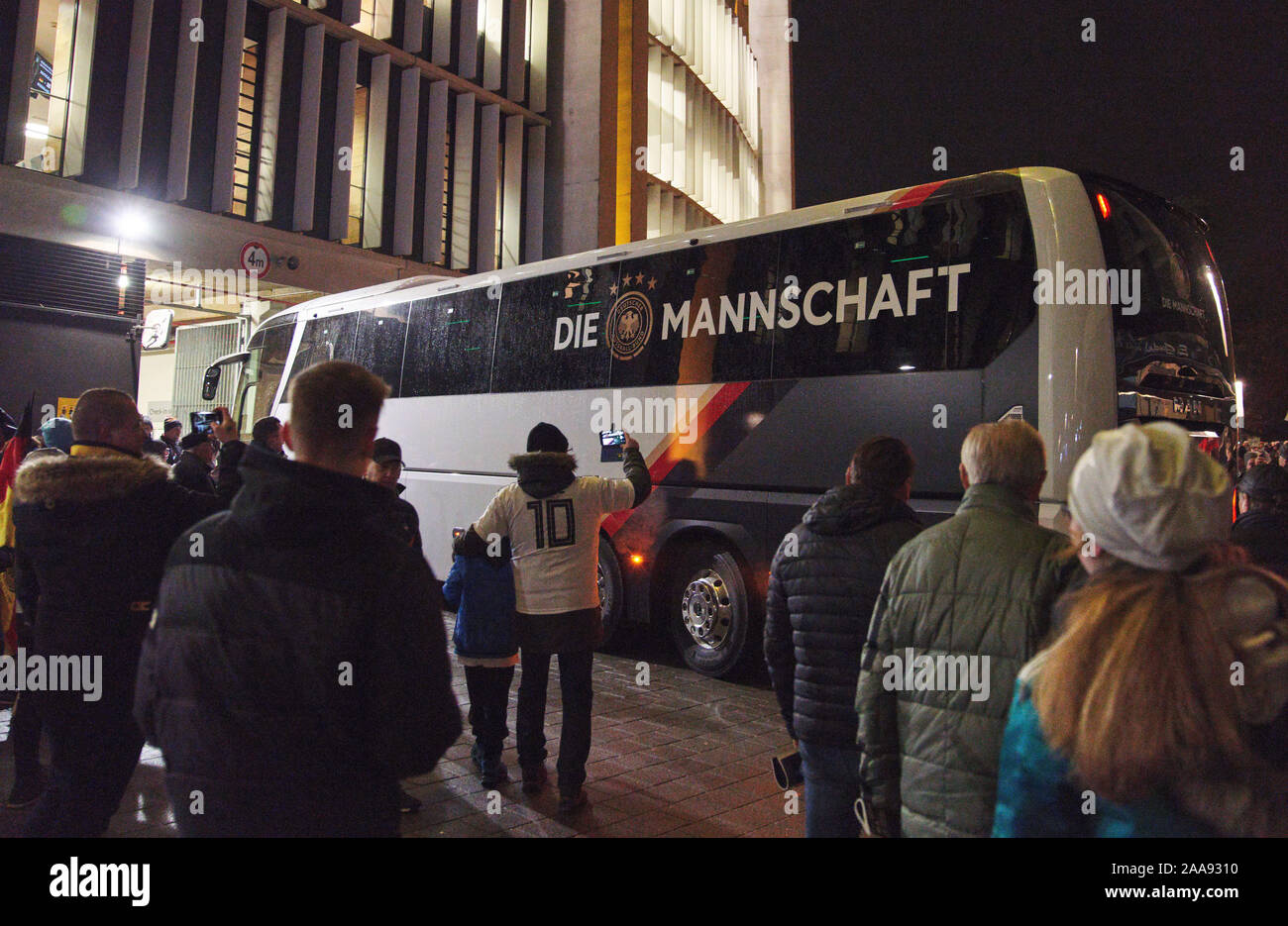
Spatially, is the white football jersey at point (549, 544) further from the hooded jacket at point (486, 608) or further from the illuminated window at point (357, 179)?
the illuminated window at point (357, 179)

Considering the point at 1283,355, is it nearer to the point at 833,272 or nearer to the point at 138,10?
Result: the point at 833,272

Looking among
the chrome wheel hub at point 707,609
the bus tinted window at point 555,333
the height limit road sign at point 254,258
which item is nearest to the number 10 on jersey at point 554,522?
the chrome wheel hub at point 707,609

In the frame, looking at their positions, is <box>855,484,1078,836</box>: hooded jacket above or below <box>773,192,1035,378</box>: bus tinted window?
below

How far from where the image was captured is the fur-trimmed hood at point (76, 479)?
3.28 m

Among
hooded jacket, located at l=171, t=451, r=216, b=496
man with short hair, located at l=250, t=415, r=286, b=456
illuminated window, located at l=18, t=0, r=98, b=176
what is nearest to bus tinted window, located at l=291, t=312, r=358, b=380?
hooded jacket, located at l=171, t=451, r=216, b=496

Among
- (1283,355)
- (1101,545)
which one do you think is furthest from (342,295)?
(1283,355)

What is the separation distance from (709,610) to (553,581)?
10.6 ft

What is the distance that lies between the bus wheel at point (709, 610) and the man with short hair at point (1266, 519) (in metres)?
3.55

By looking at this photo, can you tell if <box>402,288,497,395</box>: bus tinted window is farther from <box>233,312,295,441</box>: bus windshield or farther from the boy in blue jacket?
the boy in blue jacket

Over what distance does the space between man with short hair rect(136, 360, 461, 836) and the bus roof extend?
18.4 ft

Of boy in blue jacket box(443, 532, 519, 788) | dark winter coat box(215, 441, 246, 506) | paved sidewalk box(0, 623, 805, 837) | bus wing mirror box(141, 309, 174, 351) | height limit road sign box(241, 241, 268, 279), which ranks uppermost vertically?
Result: height limit road sign box(241, 241, 268, 279)

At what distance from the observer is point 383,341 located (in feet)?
36.5

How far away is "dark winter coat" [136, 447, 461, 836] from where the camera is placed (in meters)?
1.90

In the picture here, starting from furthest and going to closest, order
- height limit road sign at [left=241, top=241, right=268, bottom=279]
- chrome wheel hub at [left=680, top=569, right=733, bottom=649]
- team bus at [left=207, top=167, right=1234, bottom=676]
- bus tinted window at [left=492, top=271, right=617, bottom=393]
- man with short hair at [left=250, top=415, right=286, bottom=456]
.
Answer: height limit road sign at [left=241, top=241, right=268, bottom=279] → bus tinted window at [left=492, top=271, right=617, bottom=393] → chrome wheel hub at [left=680, top=569, right=733, bottom=649] → team bus at [left=207, top=167, right=1234, bottom=676] → man with short hair at [left=250, top=415, right=286, bottom=456]
